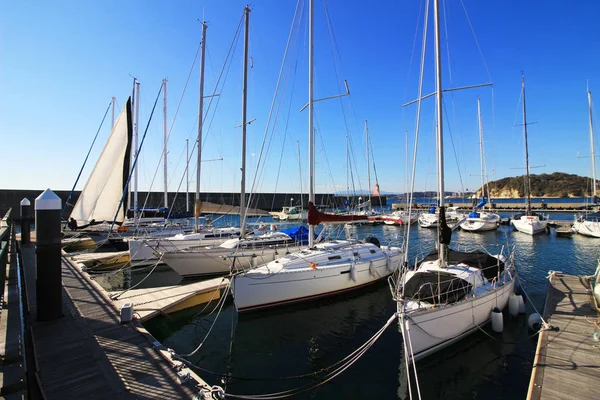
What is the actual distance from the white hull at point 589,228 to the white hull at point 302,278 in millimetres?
28722

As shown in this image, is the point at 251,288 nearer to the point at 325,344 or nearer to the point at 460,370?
the point at 325,344

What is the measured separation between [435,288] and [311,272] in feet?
15.0

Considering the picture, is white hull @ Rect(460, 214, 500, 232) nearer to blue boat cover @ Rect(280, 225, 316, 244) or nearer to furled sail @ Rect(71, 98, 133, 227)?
blue boat cover @ Rect(280, 225, 316, 244)

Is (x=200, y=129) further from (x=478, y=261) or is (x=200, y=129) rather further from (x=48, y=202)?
(x=478, y=261)

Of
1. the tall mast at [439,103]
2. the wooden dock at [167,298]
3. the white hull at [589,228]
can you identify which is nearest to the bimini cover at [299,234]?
the wooden dock at [167,298]

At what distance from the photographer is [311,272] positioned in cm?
1157

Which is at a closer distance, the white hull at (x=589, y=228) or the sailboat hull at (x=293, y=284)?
the sailboat hull at (x=293, y=284)

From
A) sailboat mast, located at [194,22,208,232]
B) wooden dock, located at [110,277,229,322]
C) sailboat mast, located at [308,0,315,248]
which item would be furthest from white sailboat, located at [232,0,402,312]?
sailboat mast, located at [194,22,208,232]

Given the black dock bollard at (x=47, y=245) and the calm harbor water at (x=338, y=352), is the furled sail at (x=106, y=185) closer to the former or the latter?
the calm harbor water at (x=338, y=352)

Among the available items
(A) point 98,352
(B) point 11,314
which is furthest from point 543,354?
(B) point 11,314

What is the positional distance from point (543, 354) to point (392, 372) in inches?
132

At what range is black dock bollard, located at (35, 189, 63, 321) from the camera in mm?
6703

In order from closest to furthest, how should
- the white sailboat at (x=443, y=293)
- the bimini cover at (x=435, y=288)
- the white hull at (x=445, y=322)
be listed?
the white hull at (x=445, y=322) < the white sailboat at (x=443, y=293) < the bimini cover at (x=435, y=288)

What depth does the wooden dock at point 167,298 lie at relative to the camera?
32.0 ft
